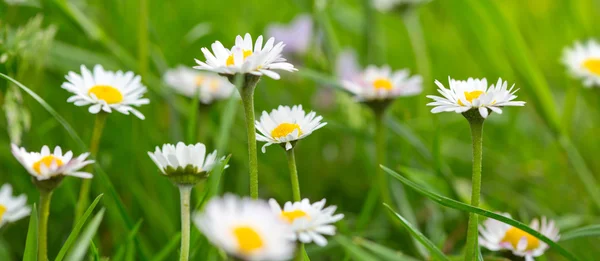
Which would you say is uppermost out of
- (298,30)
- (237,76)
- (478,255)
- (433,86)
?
(298,30)

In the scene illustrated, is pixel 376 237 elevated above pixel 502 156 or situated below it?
below

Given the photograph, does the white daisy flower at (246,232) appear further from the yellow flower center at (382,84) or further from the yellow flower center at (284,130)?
the yellow flower center at (382,84)

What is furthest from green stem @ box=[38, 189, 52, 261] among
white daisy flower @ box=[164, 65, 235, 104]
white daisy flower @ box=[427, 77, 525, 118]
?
white daisy flower @ box=[164, 65, 235, 104]

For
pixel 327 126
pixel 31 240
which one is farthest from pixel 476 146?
pixel 327 126

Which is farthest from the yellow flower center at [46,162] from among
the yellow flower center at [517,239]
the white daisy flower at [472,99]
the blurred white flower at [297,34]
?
the blurred white flower at [297,34]

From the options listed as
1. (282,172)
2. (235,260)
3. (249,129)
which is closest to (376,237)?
(282,172)

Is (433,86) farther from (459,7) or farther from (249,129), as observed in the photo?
(249,129)
